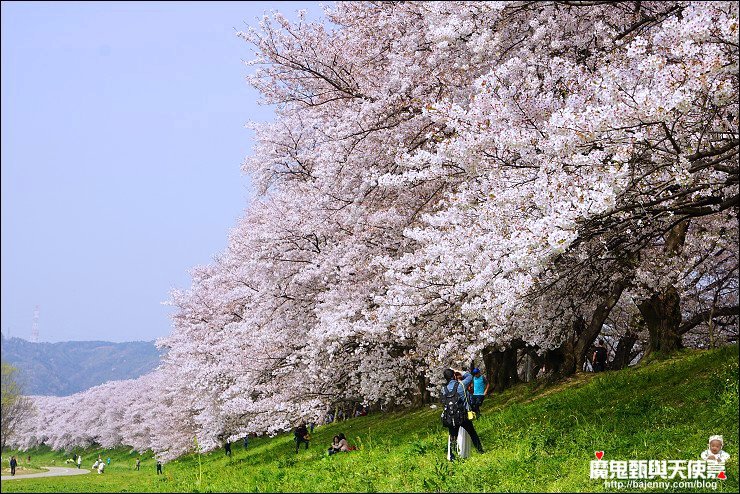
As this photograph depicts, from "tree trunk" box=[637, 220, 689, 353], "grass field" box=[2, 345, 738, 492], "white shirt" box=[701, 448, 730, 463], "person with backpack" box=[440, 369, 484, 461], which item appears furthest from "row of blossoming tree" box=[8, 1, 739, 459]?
"white shirt" box=[701, 448, 730, 463]

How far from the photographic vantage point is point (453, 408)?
11.0 metres

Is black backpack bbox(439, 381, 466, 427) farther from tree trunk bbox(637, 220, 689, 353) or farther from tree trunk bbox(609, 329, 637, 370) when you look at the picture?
tree trunk bbox(609, 329, 637, 370)

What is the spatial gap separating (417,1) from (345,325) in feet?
22.9

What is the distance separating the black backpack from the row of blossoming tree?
1.39 meters

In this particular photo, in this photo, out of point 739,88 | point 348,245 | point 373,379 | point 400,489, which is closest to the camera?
point 400,489

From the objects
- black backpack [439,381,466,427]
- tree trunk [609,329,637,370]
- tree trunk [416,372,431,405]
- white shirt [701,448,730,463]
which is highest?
tree trunk [609,329,637,370]

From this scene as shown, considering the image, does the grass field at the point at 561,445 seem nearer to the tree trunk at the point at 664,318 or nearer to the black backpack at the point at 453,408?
the black backpack at the point at 453,408

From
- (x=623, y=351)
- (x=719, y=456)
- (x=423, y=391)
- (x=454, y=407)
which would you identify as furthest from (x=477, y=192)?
(x=423, y=391)

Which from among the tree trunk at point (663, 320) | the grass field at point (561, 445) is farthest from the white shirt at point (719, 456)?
the tree trunk at point (663, 320)

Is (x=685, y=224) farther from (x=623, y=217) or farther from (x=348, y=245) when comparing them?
(x=348, y=245)

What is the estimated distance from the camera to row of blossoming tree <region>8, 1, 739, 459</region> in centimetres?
926

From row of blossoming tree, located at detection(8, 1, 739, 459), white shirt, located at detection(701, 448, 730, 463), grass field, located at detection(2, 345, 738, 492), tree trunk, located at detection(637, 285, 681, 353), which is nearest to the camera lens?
white shirt, located at detection(701, 448, 730, 463)

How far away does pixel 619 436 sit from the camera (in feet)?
33.8

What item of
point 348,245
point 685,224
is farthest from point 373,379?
point 685,224
